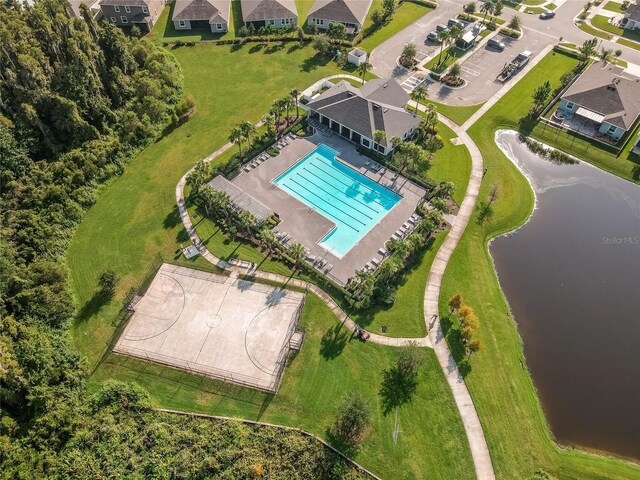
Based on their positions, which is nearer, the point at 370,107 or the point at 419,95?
the point at 370,107

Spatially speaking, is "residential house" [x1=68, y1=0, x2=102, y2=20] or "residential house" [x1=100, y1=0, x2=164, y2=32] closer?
"residential house" [x1=100, y1=0, x2=164, y2=32]

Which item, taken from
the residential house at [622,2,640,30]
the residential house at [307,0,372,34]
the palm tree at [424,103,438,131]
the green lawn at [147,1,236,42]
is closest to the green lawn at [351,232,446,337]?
the palm tree at [424,103,438,131]

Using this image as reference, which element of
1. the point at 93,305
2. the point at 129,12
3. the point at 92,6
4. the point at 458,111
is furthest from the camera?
the point at 92,6

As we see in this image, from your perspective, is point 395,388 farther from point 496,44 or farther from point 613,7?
point 613,7

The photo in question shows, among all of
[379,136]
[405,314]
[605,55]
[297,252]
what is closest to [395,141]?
[379,136]

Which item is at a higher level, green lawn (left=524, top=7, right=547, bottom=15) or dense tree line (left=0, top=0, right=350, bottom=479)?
green lawn (left=524, top=7, right=547, bottom=15)

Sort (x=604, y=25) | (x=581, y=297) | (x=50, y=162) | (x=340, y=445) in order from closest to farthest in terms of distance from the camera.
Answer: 1. (x=340, y=445)
2. (x=581, y=297)
3. (x=50, y=162)
4. (x=604, y=25)

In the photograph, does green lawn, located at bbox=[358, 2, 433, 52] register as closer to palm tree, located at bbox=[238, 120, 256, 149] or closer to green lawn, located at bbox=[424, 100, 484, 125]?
green lawn, located at bbox=[424, 100, 484, 125]
